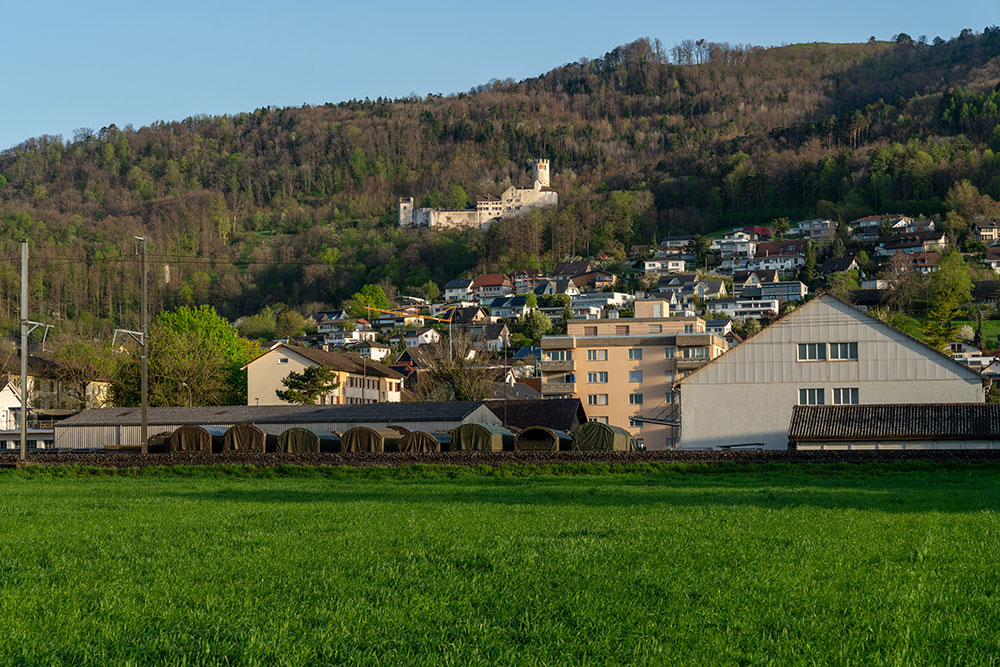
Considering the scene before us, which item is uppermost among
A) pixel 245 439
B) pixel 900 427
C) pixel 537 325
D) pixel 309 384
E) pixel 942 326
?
pixel 537 325

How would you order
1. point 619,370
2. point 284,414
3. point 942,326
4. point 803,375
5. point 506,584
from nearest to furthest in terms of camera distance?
point 506,584
point 803,375
point 284,414
point 619,370
point 942,326

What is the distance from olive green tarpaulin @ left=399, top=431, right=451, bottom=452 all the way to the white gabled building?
14.4 m

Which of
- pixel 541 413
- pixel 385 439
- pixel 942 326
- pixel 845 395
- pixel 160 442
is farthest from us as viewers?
pixel 942 326

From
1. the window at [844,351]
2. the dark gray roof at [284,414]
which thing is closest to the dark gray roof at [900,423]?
the window at [844,351]

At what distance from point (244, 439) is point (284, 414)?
17.3 ft

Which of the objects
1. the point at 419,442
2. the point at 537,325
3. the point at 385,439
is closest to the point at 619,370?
the point at 385,439

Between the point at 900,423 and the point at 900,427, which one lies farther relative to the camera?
the point at 900,423

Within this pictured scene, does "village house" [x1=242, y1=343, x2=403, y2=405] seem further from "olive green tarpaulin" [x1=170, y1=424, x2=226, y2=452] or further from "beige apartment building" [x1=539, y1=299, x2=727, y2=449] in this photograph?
"olive green tarpaulin" [x1=170, y1=424, x2=226, y2=452]

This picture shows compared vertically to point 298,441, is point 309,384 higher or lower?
higher

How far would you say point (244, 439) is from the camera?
61.9 metres

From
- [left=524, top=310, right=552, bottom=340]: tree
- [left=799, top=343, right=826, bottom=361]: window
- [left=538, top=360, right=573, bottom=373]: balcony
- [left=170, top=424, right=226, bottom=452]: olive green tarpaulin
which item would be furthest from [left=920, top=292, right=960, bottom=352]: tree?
[left=170, top=424, right=226, bottom=452]: olive green tarpaulin

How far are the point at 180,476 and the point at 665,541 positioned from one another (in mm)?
34885

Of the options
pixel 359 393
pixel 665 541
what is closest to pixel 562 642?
pixel 665 541

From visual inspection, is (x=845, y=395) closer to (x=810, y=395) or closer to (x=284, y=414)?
(x=810, y=395)
